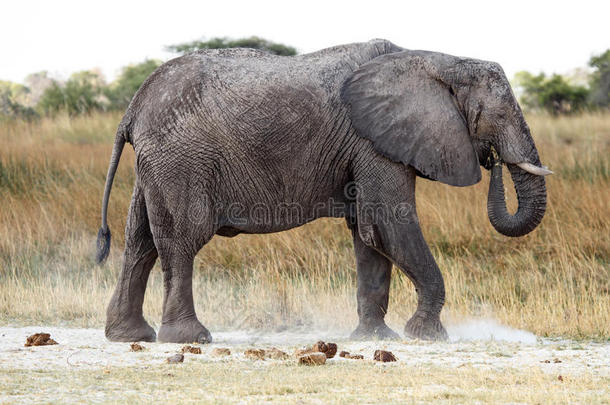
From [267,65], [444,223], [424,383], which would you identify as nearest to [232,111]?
[267,65]

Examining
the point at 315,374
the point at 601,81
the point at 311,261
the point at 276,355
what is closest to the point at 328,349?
the point at 276,355

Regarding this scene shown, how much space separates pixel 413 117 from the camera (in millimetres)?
7285

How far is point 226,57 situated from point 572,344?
3141 millimetres

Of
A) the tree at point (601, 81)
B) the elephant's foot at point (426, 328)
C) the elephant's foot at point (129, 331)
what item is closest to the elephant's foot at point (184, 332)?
the elephant's foot at point (129, 331)

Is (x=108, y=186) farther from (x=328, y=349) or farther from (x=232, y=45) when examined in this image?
(x=232, y=45)

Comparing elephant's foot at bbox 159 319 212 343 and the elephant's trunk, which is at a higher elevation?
the elephant's trunk

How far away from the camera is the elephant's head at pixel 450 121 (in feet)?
23.7

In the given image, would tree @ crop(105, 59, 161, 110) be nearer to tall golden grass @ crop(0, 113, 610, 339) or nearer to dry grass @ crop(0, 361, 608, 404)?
tall golden grass @ crop(0, 113, 610, 339)

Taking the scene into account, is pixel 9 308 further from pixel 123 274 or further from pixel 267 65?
pixel 267 65

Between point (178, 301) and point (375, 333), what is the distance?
1.43 m

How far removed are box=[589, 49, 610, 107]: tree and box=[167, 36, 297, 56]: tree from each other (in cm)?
820

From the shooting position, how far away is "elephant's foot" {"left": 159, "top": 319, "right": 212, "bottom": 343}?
23.7 feet

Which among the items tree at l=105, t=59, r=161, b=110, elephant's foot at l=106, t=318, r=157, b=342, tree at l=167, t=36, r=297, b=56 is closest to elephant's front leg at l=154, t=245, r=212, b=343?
elephant's foot at l=106, t=318, r=157, b=342

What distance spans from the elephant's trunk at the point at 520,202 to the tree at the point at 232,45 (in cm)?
1791
